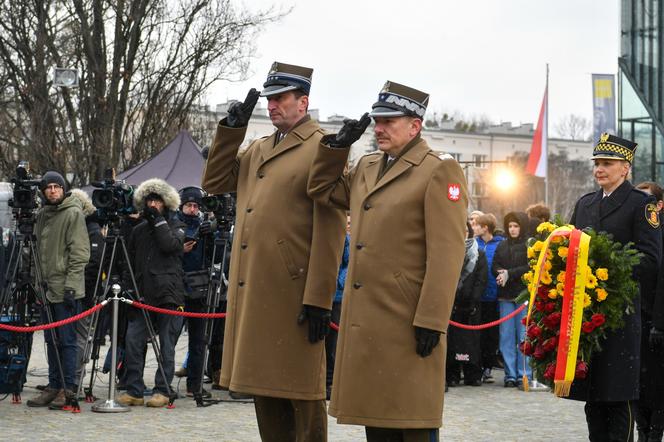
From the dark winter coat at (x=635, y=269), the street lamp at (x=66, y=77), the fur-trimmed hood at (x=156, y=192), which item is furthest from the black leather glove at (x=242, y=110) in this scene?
the street lamp at (x=66, y=77)

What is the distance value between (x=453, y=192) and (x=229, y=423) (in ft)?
16.6

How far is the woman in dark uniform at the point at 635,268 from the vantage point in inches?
298

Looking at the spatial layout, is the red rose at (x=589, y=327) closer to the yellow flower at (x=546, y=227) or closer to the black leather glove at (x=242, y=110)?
the yellow flower at (x=546, y=227)

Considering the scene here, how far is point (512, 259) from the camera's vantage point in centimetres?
1434

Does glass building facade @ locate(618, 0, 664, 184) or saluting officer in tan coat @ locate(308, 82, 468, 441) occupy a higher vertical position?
glass building facade @ locate(618, 0, 664, 184)

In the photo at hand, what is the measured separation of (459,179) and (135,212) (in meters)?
6.29

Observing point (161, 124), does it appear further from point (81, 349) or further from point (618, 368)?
point (618, 368)

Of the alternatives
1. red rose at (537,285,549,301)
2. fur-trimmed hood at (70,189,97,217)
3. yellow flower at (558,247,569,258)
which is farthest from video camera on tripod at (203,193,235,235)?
yellow flower at (558,247,569,258)

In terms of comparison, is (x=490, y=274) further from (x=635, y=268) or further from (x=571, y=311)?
(x=571, y=311)

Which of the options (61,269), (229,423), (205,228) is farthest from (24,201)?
(229,423)

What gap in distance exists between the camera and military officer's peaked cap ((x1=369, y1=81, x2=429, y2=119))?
20.9 ft

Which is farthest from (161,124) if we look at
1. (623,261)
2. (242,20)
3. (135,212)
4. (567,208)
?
(567,208)

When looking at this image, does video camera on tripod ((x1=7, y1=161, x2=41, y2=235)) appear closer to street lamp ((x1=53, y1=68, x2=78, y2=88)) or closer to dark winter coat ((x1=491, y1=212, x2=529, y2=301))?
dark winter coat ((x1=491, y1=212, x2=529, y2=301))

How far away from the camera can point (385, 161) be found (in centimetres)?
650
